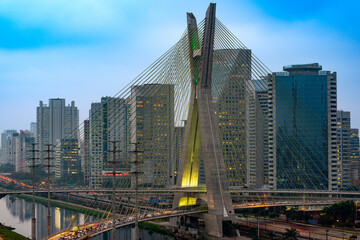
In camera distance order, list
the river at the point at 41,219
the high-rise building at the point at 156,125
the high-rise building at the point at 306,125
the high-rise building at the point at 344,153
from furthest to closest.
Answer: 1. the high-rise building at the point at 344,153
2. the high-rise building at the point at 306,125
3. the river at the point at 41,219
4. the high-rise building at the point at 156,125

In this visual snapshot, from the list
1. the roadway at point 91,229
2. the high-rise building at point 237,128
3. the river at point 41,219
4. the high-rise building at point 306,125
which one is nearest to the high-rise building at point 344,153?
the high-rise building at point 306,125

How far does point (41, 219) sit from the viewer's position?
8131cm

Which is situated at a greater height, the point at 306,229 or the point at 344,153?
the point at 344,153

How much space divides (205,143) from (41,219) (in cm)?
4206

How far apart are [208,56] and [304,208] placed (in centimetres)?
2797

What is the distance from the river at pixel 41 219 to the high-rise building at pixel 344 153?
47883 millimetres

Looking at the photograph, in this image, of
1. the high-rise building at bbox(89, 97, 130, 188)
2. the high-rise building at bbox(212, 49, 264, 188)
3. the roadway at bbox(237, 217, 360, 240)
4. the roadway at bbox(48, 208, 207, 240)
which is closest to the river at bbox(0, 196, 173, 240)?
the high-rise building at bbox(89, 97, 130, 188)

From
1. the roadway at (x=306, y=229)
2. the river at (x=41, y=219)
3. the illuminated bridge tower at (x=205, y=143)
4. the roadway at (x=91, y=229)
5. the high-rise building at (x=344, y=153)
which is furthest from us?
the high-rise building at (x=344, y=153)

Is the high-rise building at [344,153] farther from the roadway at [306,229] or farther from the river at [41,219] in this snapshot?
the river at [41,219]

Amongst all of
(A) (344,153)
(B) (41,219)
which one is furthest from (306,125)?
(B) (41,219)

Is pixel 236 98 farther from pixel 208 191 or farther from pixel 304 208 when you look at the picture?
pixel 208 191

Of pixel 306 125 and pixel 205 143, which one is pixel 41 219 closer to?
pixel 205 143

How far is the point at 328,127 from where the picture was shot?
305 feet

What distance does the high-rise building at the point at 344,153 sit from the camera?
95.0 m
